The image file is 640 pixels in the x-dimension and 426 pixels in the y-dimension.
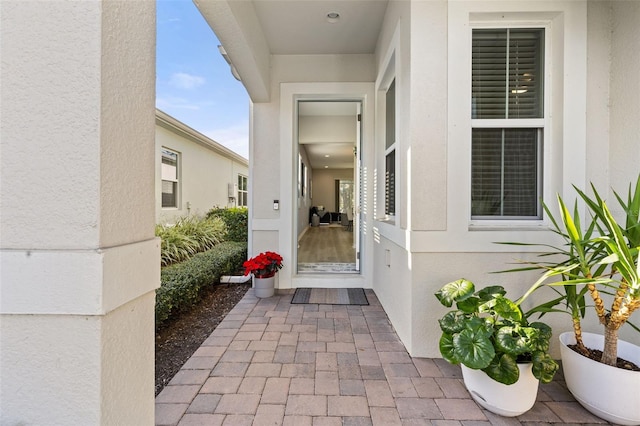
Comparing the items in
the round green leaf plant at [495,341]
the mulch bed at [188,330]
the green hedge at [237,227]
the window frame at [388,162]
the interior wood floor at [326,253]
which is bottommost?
the mulch bed at [188,330]

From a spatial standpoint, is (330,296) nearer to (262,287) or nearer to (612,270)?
(262,287)

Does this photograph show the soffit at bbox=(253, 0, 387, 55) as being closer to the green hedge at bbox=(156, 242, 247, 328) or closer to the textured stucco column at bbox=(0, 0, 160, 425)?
the textured stucco column at bbox=(0, 0, 160, 425)

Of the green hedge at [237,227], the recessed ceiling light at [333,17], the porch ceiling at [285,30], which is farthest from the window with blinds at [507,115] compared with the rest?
the green hedge at [237,227]

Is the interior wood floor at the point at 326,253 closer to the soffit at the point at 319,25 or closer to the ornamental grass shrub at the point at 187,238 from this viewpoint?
the ornamental grass shrub at the point at 187,238

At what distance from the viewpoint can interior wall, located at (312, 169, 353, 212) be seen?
585 inches

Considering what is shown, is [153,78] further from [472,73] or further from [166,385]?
A: [472,73]

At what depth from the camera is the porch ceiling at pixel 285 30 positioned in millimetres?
2572

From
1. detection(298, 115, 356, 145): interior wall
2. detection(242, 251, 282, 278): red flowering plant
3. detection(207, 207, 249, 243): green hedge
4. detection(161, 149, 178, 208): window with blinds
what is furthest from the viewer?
detection(298, 115, 356, 145): interior wall

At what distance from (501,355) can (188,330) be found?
8.23ft

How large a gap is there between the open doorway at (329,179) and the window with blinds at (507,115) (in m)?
1.90

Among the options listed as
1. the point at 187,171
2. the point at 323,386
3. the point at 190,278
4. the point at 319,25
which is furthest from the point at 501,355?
the point at 187,171

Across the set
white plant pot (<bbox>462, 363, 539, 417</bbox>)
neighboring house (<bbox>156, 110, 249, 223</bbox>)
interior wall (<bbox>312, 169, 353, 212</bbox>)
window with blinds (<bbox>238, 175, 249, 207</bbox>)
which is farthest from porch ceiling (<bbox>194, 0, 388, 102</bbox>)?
interior wall (<bbox>312, 169, 353, 212</bbox>)

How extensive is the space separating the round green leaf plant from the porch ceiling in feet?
8.79

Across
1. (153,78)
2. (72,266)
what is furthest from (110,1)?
(72,266)
